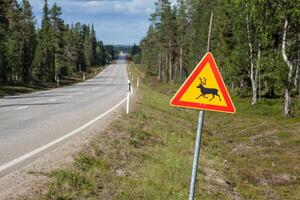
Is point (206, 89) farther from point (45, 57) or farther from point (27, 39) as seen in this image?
point (45, 57)

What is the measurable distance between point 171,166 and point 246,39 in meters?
27.3

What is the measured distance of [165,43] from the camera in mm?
80688

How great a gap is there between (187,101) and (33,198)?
8.92 ft

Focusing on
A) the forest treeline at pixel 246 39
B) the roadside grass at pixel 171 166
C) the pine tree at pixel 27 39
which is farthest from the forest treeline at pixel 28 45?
the roadside grass at pixel 171 166

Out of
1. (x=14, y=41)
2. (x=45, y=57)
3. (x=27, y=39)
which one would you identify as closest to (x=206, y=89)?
(x=14, y=41)

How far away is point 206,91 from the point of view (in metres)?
5.97

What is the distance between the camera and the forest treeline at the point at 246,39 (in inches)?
939

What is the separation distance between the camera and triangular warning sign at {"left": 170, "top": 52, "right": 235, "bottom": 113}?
5988 mm

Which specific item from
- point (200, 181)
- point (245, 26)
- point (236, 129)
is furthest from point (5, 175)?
point (245, 26)

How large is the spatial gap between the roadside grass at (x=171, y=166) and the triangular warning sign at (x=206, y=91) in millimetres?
2341

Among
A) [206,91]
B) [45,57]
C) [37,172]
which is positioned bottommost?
[37,172]

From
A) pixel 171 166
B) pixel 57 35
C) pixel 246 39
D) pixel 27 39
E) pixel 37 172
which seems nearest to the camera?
pixel 37 172

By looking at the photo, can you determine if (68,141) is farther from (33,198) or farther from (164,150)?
(33,198)

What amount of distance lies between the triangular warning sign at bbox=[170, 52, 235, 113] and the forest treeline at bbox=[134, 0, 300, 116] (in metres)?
17.1
